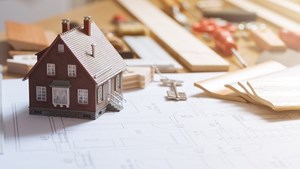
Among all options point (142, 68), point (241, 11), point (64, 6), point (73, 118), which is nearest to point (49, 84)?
point (73, 118)

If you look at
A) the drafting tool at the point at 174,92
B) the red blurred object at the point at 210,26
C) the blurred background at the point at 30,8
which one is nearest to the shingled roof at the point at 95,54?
the drafting tool at the point at 174,92

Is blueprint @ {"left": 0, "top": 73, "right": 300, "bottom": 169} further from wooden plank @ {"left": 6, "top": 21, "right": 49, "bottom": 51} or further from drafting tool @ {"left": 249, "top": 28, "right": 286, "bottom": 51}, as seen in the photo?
drafting tool @ {"left": 249, "top": 28, "right": 286, "bottom": 51}

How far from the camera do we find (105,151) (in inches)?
28.9

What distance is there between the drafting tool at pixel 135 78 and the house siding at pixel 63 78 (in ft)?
0.56

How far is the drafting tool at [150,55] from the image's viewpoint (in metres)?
1.13

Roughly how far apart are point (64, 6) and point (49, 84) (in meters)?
1.46

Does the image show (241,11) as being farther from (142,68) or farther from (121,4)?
(142,68)

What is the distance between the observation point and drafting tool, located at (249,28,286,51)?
1.25 metres

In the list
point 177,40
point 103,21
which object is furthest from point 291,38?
point 103,21

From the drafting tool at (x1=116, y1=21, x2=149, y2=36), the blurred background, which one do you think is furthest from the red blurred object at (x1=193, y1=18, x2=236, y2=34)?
the blurred background

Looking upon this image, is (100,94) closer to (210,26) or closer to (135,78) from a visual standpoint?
(135,78)

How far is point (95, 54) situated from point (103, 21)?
0.71m

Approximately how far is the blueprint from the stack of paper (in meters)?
0.02

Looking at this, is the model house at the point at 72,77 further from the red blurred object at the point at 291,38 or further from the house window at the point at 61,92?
the red blurred object at the point at 291,38
